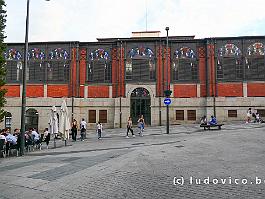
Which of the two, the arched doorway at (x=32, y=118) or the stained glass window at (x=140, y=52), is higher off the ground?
the stained glass window at (x=140, y=52)

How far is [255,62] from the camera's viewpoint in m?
33.4

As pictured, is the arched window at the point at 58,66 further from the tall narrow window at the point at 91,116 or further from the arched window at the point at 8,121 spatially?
the arched window at the point at 8,121

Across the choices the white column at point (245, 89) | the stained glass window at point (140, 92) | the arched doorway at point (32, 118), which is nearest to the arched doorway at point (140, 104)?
the stained glass window at point (140, 92)

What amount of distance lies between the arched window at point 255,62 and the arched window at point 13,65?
95.5 feet

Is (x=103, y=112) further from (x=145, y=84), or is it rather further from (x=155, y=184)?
(x=155, y=184)

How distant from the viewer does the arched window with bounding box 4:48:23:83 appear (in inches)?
1388

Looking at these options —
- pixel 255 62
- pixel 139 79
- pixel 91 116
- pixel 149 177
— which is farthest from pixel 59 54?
pixel 149 177

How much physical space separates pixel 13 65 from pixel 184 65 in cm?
2230

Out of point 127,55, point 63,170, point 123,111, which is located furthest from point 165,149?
point 127,55

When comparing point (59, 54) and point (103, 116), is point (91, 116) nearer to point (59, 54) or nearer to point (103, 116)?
point (103, 116)

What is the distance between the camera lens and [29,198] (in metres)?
6.32

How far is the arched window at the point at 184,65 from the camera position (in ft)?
113

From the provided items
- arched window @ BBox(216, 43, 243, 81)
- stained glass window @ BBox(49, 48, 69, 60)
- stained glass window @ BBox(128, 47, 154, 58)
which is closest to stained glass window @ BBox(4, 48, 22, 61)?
stained glass window @ BBox(49, 48, 69, 60)

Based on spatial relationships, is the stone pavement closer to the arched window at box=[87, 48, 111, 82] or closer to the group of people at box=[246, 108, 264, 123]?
the group of people at box=[246, 108, 264, 123]
